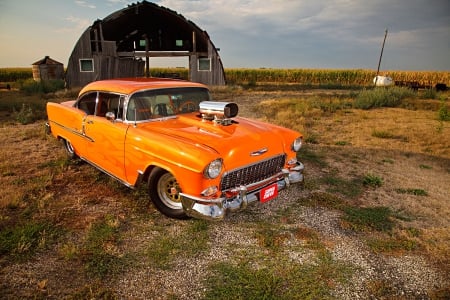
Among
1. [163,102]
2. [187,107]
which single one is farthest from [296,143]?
[163,102]

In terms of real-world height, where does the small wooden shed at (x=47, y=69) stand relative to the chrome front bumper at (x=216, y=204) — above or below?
above

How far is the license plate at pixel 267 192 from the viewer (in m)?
3.50

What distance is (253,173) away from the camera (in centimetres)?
356

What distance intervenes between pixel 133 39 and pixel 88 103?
778 inches

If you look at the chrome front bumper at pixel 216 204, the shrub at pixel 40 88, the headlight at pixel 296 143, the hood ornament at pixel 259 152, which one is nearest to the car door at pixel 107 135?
the chrome front bumper at pixel 216 204

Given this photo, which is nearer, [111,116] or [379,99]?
[111,116]

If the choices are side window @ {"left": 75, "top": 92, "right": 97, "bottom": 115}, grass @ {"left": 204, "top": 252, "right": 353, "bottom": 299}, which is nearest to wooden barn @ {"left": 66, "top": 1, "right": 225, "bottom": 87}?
side window @ {"left": 75, "top": 92, "right": 97, "bottom": 115}

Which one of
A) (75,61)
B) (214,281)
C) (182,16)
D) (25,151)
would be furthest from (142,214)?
(75,61)

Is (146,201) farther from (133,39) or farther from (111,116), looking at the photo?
(133,39)

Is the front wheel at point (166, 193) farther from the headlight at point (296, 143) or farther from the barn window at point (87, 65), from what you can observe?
the barn window at point (87, 65)

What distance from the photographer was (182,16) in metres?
18.0

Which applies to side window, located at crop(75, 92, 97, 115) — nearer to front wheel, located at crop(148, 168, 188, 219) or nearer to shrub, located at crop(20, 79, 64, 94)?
front wheel, located at crop(148, 168, 188, 219)

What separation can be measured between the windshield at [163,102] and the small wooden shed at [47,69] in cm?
2365

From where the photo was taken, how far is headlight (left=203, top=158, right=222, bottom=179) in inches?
119
